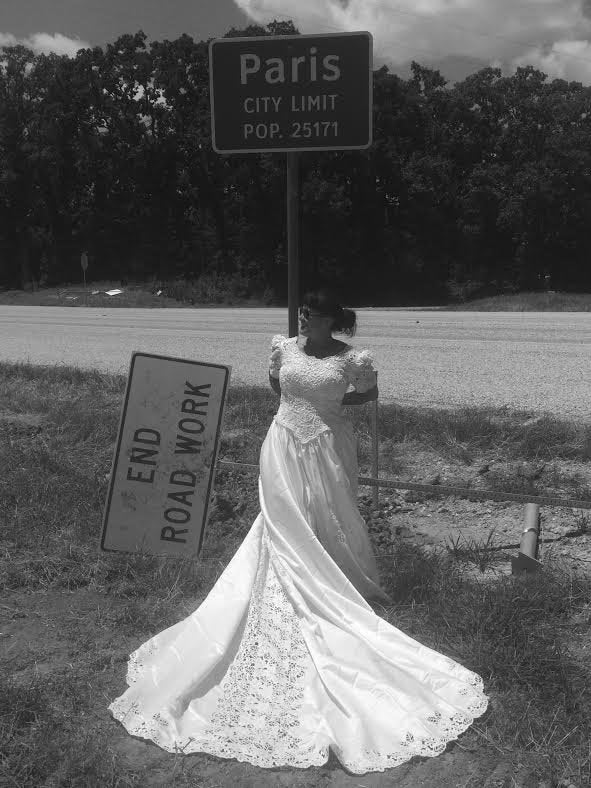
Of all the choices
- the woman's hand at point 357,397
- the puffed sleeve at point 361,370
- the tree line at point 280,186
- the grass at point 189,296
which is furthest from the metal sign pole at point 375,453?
the tree line at point 280,186

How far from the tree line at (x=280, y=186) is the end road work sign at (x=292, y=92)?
29.9m

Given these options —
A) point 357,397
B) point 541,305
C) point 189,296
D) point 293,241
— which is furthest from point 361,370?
point 189,296

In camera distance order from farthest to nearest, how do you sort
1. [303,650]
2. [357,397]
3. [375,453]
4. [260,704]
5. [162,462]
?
[375,453], [162,462], [357,397], [303,650], [260,704]

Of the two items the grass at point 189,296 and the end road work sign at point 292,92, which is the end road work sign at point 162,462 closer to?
the end road work sign at point 292,92

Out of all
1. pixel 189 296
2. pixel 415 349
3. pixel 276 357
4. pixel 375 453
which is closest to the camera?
pixel 276 357

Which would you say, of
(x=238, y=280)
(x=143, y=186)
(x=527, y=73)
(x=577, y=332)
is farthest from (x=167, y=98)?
(x=577, y=332)

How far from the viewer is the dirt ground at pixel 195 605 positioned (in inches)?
103

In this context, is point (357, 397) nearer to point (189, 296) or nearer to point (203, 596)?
point (203, 596)

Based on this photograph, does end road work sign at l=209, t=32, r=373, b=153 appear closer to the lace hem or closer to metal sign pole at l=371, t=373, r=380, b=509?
metal sign pole at l=371, t=373, r=380, b=509

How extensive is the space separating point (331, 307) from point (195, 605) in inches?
60.0

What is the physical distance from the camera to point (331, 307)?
370 centimetres

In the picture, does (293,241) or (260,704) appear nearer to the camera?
(260,704)

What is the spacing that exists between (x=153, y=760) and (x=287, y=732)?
451 millimetres

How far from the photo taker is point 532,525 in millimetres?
4402
